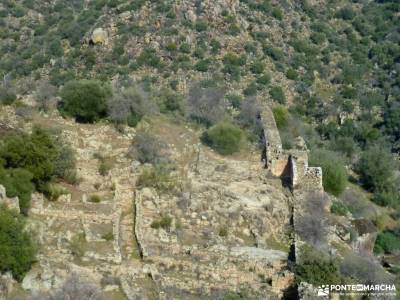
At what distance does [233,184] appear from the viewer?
28.3 metres

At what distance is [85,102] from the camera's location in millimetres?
31922

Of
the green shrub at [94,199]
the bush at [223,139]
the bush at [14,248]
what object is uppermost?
the bush at [14,248]

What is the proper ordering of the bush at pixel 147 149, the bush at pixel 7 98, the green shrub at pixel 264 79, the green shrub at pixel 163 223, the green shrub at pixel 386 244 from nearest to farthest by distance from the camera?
the green shrub at pixel 163 223
the bush at pixel 147 149
the bush at pixel 7 98
the green shrub at pixel 386 244
the green shrub at pixel 264 79

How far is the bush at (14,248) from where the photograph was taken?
19.9m

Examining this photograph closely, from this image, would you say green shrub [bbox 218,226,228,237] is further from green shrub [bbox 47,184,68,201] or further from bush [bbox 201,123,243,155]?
bush [bbox 201,123,243,155]

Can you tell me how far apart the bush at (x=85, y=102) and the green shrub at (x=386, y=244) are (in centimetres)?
1175

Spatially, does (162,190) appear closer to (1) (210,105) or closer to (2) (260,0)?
(1) (210,105)

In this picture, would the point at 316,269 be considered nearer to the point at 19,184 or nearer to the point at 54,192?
the point at 54,192

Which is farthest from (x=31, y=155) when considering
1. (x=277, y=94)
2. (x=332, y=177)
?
(x=277, y=94)

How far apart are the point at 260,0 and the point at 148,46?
10.2 m

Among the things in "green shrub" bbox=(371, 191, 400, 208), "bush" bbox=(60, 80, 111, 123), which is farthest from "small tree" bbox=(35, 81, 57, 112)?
"green shrub" bbox=(371, 191, 400, 208)

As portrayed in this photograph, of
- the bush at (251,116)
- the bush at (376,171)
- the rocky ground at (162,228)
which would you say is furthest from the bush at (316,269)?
the bush at (376,171)

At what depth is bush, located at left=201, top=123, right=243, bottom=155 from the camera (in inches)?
1256

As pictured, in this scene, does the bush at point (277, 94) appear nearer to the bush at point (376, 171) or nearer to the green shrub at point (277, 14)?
the green shrub at point (277, 14)
